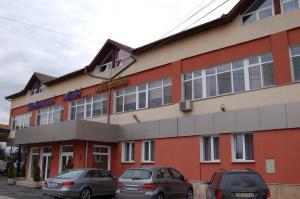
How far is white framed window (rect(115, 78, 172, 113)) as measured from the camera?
71.7ft

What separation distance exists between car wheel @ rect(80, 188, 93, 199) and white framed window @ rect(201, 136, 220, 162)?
250 inches

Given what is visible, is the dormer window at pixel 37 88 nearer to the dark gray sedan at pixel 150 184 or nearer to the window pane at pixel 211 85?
the window pane at pixel 211 85

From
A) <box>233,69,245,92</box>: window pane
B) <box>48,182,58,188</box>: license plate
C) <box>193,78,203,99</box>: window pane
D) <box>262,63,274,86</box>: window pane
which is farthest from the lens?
<box>193,78,203,99</box>: window pane


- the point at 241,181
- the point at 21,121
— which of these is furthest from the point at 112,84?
the point at 21,121

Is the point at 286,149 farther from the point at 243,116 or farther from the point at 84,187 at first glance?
the point at 84,187

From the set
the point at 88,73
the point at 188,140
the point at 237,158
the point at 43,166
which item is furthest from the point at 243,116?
the point at 43,166

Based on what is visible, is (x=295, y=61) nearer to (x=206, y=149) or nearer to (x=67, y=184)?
(x=206, y=149)

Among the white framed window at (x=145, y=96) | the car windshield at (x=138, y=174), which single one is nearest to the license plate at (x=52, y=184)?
the car windshield at (x=138, y=174)

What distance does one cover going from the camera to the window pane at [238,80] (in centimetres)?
1789

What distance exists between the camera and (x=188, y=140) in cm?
1945

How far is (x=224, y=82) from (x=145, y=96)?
6384 millimetres

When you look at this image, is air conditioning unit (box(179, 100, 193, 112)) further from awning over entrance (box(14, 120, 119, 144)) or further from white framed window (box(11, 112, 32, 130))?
white framed window (box(11, 112, 32, 130))

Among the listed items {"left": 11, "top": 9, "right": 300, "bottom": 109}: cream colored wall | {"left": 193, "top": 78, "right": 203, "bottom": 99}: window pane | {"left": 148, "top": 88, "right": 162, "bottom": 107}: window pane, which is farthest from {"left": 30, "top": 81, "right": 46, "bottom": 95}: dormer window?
{"left": 193, "top": 78, "right": 203, "bottom": 99}: window pane

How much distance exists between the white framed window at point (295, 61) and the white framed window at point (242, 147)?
3.51 metres
